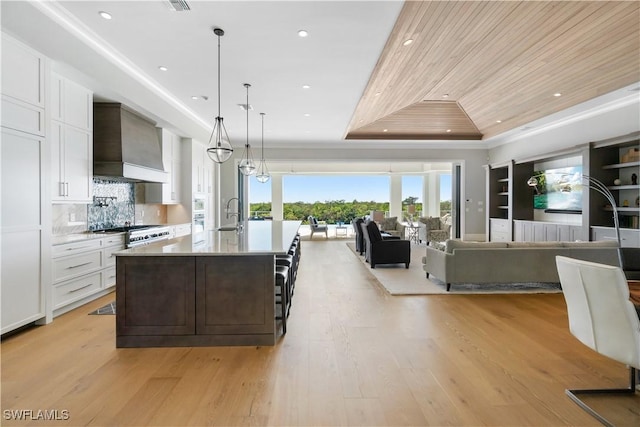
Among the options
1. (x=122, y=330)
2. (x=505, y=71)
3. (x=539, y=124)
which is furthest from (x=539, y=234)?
(x=122, y=330)

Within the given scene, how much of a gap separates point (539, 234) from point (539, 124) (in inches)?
96.8

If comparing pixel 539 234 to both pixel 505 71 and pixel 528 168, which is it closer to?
pixel 528 168

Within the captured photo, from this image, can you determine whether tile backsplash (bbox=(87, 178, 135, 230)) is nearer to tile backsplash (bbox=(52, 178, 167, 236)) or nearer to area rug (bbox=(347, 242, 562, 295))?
tile backsplash (bbox=(52, 178, 167, 236))

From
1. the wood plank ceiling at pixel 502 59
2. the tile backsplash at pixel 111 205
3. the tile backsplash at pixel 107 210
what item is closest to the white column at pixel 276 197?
the wood plank ceiling at pixel 502 59

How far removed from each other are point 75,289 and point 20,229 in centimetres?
110

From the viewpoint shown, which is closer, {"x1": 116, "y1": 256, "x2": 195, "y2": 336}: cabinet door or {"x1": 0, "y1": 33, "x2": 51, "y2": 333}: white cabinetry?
{"x1": 116, "y1": 256, "x2": 195, "y2": 336}: cabinet door

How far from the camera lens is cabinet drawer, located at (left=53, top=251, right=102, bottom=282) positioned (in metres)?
3.59

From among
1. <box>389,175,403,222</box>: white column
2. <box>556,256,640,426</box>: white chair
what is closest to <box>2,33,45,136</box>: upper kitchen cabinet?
<box>556,256,640,426</box>: white chair

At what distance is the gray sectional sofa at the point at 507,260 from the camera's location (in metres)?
4.55

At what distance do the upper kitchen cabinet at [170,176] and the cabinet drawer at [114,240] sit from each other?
1.77 meters

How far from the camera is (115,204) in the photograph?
5457 millimetres

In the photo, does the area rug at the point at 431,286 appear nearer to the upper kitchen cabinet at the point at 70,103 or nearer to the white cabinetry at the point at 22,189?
the white cabinetry at the point at 22,189

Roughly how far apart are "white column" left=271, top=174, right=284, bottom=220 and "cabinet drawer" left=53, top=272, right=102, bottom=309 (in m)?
9.10

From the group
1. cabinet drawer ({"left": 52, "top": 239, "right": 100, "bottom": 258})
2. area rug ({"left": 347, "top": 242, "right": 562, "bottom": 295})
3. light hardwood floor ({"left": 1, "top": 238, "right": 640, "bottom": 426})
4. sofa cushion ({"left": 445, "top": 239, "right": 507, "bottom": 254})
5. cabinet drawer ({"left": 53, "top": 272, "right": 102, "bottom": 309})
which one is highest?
cabinet drawer ({"left": 52, "top": 239, "right": 100, "bottom": 258})
